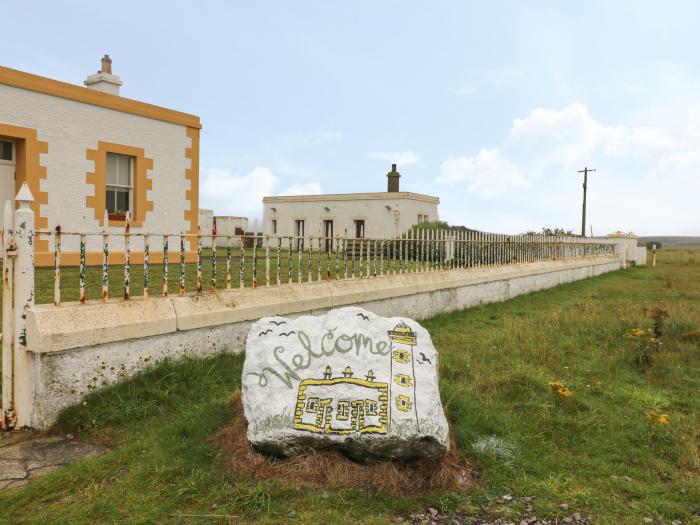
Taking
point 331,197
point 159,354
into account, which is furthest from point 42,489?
point 331,197

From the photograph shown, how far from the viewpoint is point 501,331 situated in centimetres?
889

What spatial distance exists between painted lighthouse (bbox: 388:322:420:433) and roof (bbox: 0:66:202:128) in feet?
36.8

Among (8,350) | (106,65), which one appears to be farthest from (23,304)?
(106,65)

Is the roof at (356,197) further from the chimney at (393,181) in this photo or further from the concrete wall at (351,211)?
the chimney at (393,181)

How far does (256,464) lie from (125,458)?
1029 millimetres

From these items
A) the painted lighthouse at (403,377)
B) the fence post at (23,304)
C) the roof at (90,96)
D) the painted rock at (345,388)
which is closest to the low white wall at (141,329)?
the fence post at (23,304)

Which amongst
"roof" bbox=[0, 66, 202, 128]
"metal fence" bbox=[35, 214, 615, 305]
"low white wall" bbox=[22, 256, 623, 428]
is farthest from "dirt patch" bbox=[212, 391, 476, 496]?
"roof" bbox=[0, 66, 202, 128]

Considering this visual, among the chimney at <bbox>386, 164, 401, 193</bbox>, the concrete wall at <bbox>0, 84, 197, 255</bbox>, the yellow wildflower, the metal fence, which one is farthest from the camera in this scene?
the chimney at <bbox>386, 164, 401, 193</bbox>

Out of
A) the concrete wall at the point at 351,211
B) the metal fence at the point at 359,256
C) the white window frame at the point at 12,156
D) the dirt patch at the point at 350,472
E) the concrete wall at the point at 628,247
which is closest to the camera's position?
the dirt patch at the point at 350,472

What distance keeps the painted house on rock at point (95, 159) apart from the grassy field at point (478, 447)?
6313 millimetres

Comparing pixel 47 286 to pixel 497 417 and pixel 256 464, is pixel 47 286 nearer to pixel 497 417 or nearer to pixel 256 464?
pixel 256 464

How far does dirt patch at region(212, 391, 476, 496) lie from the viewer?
11.8 ft

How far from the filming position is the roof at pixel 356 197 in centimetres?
3212

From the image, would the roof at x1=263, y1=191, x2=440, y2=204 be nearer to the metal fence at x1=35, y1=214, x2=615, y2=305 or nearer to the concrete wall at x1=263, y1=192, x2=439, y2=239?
the concrete wall at x1=263, y1=192, x2=439, y2=239
